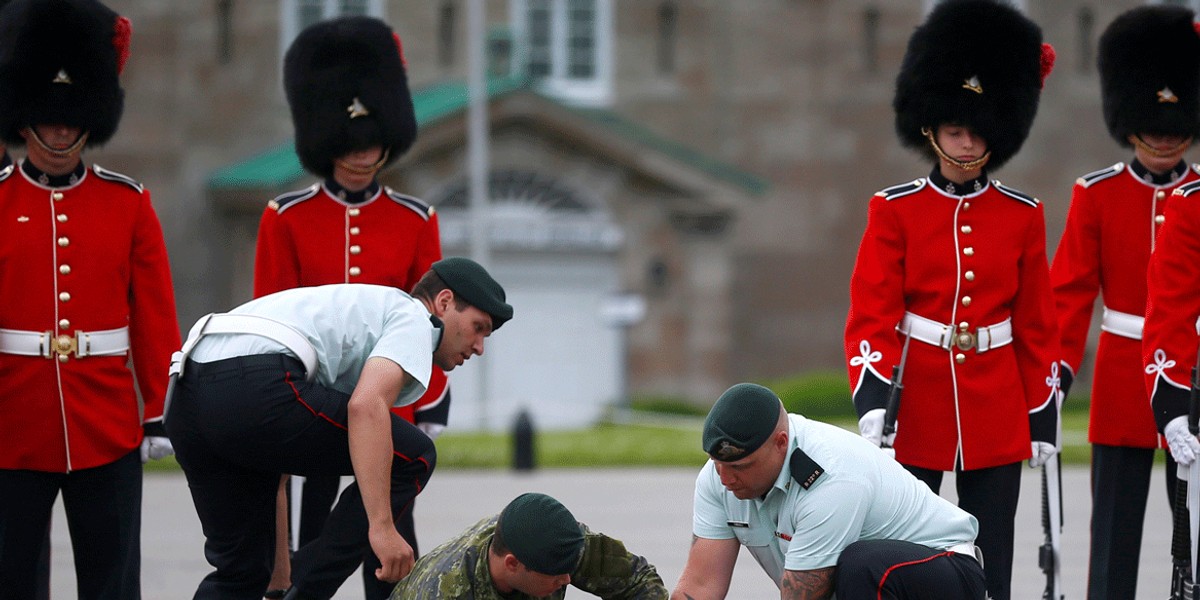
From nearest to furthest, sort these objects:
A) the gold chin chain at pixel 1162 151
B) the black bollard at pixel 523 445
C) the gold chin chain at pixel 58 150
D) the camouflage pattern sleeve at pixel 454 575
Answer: the camouflage pattern sleeve at pixel 454 575 < the gold chin chain at pixel 58 150 < the gold chin chain at pixel 1162 151 < the black bollard at pixel 523 445

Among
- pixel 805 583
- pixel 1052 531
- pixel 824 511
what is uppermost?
pixel 824 511

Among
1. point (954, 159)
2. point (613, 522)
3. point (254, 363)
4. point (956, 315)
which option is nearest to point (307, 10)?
point (613, 522)

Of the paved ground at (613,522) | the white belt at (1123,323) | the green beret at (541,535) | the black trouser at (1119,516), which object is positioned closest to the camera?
the green beret at (541,535)

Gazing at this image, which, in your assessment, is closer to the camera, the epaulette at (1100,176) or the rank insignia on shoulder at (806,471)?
the rank insignia on shoulder at (806,471)

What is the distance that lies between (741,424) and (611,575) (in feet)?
2.06

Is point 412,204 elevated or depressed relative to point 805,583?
elevated

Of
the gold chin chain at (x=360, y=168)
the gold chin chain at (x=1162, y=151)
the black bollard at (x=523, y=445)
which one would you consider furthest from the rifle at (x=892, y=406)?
the black bollard at (x=523, y=445)

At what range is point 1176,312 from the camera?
541cm

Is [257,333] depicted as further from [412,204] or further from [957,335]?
[957,335]

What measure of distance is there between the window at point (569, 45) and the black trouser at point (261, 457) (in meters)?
16.3

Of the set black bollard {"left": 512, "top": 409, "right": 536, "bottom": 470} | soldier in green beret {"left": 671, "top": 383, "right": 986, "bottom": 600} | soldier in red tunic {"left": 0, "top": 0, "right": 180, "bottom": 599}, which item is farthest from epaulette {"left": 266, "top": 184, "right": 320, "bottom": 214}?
black bollard {"left": 512, "top": 409, "right": 536, "bottom": 470}

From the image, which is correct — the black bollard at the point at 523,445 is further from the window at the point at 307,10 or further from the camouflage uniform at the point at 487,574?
the window at the point at 307,10

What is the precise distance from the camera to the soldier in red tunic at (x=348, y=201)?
591 centimetres

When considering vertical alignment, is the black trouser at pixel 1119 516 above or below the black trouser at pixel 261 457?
below
